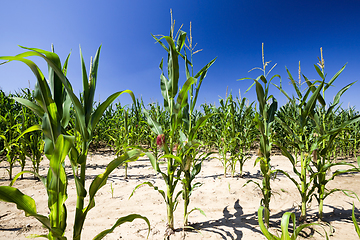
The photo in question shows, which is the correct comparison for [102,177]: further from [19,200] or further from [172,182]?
[172,182]

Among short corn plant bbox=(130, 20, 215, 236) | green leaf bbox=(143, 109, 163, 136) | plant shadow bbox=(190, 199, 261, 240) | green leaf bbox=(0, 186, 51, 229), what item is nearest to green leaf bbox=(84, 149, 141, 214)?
green leaf bbox=(0, 186, 51, 229)

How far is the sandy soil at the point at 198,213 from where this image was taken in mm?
1673

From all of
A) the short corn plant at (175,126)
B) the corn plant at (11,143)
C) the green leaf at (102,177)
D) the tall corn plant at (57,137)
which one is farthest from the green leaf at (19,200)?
the corn plant at (11,143)

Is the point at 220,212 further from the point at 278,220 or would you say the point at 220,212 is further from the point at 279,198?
the point at 279,198

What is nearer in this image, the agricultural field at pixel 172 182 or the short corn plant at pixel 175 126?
the agricultural field at pixel 172 182

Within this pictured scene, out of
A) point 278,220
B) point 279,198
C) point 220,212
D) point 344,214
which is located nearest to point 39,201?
point 220,212

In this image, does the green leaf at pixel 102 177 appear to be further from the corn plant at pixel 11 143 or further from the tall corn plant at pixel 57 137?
the corn plant at pixel 11 143

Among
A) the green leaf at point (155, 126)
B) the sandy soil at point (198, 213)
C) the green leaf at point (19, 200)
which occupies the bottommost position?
the sandy soil at point (198, 213)

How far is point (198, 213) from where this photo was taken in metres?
2.13

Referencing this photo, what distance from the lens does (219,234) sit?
1674 mm

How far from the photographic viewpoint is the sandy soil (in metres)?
1.67

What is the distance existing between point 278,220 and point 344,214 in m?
0.84

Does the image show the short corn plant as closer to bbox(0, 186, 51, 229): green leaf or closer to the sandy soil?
the sandy soil

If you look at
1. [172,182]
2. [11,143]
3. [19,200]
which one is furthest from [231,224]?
[11,143]
